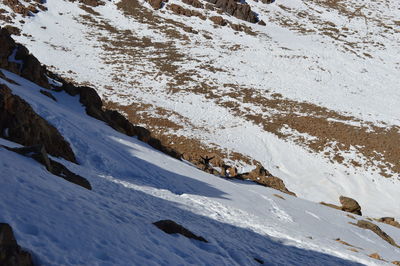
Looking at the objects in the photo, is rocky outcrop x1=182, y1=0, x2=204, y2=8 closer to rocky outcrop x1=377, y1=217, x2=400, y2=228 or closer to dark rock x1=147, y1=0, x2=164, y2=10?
dark rock x1=147, y1=0, x2=164, y2=10

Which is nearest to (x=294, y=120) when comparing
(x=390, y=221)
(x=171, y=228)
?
(x=390, y=221)

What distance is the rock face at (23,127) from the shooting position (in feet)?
33.3

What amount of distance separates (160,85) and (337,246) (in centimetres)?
3082

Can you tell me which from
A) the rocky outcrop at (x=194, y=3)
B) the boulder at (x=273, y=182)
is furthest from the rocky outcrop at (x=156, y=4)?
the boulder at (x=273, y=182)

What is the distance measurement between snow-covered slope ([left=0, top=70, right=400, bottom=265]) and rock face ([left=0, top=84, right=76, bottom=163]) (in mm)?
962

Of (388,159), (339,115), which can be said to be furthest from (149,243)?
(339,115)

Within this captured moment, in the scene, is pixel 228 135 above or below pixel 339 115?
below

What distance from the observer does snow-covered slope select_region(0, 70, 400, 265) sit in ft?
16.3

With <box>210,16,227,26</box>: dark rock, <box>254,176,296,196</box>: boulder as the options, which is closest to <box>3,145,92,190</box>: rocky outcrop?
<box>254,176,296,196</box>: boulder

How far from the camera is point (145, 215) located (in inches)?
327

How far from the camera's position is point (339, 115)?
1403 inches

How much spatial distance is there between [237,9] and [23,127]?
64.0 m

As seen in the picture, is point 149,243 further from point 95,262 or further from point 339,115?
point 339,115

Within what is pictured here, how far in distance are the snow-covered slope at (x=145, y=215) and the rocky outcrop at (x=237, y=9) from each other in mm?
53027
